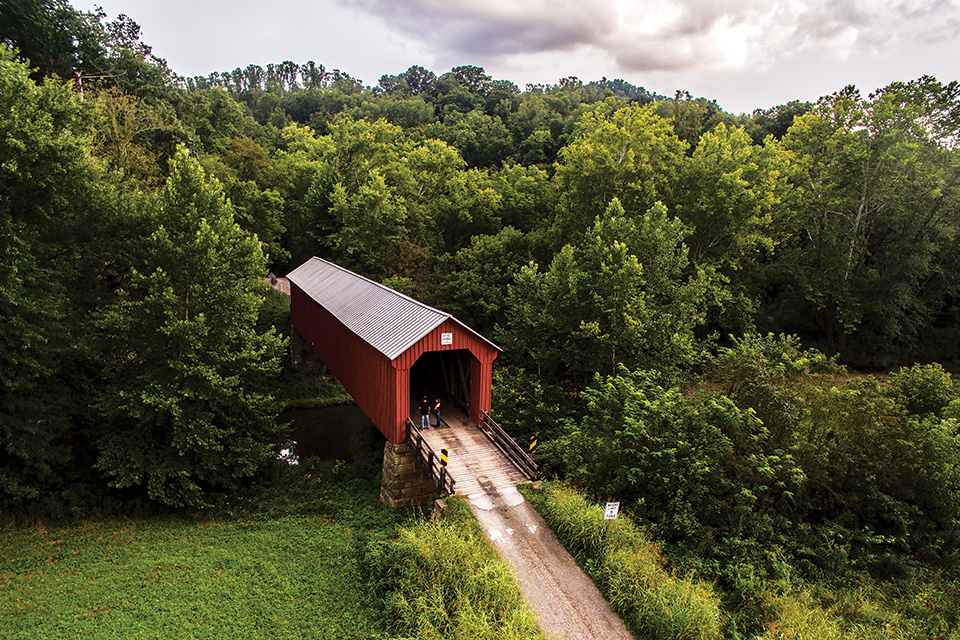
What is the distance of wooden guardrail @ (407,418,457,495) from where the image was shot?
40.4 ft

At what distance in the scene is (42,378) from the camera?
49.5ft

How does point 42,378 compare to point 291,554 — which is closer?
point 291,554

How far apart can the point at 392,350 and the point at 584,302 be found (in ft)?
24.3

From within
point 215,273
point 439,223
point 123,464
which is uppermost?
point 439,223

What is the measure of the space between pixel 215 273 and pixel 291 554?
8.31 metres

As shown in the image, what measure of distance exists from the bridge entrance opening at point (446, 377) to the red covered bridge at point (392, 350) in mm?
31

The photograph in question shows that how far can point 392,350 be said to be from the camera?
45.3ft

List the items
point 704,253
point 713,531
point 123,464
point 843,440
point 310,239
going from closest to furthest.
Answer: point 713,531, point 843,440, point 123,464, point 704,253, point 310,239

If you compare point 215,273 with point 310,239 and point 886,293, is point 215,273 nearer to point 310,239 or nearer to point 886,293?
point 310,239

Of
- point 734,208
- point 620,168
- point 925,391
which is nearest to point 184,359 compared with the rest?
point 620,168

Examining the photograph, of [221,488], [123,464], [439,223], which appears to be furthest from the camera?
[439,223]

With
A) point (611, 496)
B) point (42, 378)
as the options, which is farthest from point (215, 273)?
point (611, 496)

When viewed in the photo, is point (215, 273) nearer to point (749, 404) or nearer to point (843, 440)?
point (749, 404)

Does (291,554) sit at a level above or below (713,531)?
below
